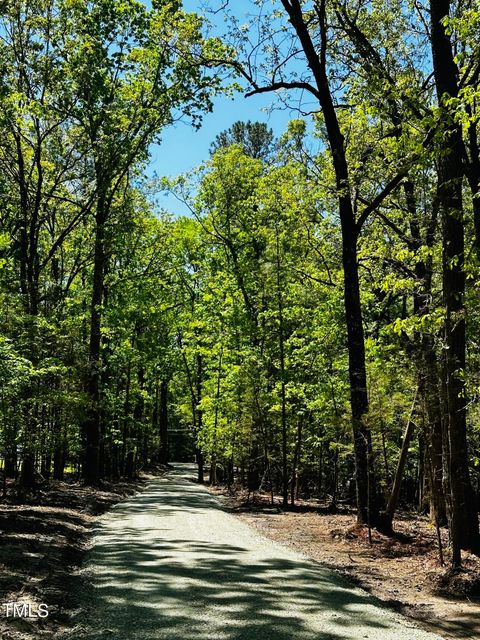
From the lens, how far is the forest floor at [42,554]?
17.5 feet

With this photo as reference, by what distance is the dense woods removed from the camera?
9219 mm

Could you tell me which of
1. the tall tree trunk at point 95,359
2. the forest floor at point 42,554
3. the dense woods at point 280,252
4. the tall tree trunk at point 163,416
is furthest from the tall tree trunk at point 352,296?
the tall tree trunk at point 163,416

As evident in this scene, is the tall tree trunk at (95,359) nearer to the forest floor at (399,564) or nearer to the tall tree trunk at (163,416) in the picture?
the forest floor at (399,564)

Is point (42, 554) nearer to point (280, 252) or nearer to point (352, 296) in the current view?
point (352, 296)

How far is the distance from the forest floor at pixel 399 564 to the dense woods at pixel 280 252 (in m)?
0.57

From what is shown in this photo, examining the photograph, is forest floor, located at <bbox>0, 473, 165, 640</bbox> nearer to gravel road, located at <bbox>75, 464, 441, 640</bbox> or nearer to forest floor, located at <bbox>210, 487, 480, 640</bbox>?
gravel road, located at <bbox>75, 464, 441, 640</bbox>

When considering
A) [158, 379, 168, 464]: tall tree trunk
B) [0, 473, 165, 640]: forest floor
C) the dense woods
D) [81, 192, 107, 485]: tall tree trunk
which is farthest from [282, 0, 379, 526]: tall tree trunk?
[158, 379, 168, 464]: tall tree trunk

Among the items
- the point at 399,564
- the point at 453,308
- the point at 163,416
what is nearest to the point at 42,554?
the point at 399,564

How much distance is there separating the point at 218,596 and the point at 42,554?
3.34 m

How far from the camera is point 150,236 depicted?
29.9 meters

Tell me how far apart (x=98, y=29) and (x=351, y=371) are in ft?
48.8

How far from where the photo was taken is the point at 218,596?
6395mm

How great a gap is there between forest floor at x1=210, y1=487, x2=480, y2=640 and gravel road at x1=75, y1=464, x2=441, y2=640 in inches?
18.9

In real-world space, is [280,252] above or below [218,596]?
above
